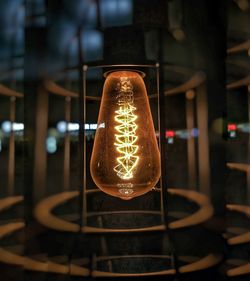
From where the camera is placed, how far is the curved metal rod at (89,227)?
0.74m

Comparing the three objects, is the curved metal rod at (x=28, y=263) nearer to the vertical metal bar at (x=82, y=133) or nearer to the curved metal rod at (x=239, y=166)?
the vertical metal bar at (x=82, y=133)

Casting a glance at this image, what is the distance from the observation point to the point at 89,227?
2.48 ft

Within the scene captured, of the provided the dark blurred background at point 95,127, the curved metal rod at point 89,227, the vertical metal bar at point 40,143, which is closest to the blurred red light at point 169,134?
the dark blurred background at point 95,127

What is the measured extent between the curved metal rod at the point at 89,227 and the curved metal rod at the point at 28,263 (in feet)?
0.19

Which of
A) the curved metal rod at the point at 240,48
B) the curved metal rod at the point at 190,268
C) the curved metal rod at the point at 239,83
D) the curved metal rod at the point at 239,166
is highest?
the curved metal rod at the point at 240,48

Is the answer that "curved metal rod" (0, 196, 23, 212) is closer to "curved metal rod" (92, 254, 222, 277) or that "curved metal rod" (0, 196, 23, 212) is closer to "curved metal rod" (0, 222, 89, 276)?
"curved metal rod" (0, 222, 89, 276)

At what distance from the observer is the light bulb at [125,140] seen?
73 cm

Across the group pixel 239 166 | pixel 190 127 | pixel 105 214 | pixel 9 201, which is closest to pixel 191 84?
pixel 190 127

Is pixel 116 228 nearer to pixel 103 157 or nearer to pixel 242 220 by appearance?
pixel 103 157

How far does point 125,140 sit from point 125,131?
19 millimetres

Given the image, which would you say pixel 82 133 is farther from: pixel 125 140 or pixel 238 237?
pixel 238 237

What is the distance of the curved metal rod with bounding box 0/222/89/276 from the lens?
29.9 inches

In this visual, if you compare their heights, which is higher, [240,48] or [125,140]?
[240,48]

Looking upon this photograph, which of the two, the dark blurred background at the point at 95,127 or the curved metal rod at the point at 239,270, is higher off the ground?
the dark blurred background at the point at 95,127
